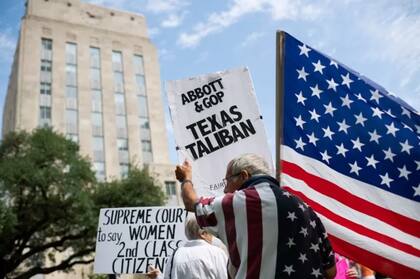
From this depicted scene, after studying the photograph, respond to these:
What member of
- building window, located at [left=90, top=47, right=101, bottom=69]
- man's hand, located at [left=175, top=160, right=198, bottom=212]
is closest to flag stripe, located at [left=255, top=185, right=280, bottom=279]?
man's hand, located at [left=175, top=160, right=198, bottom=212]

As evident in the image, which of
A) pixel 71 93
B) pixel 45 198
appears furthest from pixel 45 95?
pixel 45 198

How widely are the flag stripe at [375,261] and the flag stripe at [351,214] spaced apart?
0.16 m

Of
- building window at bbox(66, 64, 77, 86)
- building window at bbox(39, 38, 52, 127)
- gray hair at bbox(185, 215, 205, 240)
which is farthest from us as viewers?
building window at bbox(66, 64, 77, 86)

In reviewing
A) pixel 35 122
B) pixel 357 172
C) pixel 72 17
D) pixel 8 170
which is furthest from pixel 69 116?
pixel 357 172

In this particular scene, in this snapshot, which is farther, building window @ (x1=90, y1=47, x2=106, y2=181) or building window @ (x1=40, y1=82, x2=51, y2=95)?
building window @ (x1=40, y1=82, x2=51, y2=95)

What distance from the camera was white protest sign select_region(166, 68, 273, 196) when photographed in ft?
16.0

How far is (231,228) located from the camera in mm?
2334

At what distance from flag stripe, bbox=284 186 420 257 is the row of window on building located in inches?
1606

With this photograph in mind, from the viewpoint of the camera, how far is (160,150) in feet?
154

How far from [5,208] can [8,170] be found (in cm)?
214

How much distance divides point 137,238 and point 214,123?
2.55 m

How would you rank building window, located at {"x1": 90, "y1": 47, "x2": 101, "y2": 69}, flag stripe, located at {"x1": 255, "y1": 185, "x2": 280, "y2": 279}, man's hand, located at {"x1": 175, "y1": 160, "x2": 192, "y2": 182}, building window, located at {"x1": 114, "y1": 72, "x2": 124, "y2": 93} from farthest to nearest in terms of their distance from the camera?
building window, located at {"x1": 114, "y1": 72, "x2": 124, "y2": 93} → building window, located at {"x1": 90, "y1": 47, "x2": 101, "y2": 69} → man's hand, located at {"x1": 175, "y1": 160, "x2": 192, "y2": 182} → flag stripe, located at {"x1": 255, "y1": 185, "x2": 280, "y2": 279}

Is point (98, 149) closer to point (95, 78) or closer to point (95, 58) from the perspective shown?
point (95, 78)

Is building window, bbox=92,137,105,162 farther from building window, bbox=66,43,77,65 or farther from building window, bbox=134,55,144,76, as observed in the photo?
building window, bbox=134,55,144,76
